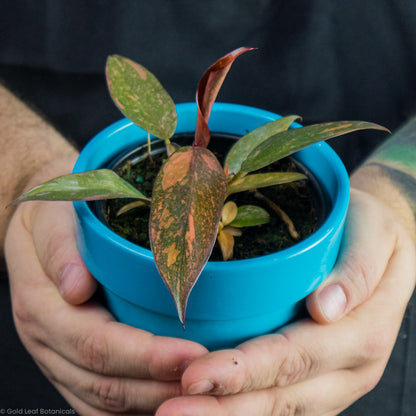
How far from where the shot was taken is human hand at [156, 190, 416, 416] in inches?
14.7

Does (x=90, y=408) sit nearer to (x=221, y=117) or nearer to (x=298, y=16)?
(x=221, y=117)

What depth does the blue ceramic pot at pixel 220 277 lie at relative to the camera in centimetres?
32

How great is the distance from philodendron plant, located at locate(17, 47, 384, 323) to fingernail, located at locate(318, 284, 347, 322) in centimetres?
9

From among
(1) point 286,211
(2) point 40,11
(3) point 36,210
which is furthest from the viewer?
(2) point 40,11

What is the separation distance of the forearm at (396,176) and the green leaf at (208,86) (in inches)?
17.3

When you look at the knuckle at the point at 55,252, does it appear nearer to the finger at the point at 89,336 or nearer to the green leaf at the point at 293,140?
the finger at the point at 89,336

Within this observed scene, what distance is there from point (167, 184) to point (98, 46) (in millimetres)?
614

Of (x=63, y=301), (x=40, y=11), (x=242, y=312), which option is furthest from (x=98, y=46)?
(x=242, y=312)

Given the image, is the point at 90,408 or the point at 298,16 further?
the point at 298,16

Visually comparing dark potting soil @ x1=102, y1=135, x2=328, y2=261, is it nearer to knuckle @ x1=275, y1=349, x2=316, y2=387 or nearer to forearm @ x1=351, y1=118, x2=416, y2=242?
knuckle @ x1=275, y1=349, x2=316, y2=387

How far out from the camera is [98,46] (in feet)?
2.65

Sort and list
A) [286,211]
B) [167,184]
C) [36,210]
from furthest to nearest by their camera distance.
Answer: [36,210], [286,211], [167,184]

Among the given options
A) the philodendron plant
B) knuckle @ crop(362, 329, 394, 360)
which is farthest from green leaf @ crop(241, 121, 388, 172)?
knuckle @ crop(362, 329, 394, 360)

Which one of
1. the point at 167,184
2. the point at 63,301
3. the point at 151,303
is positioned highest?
the point at 167,184
